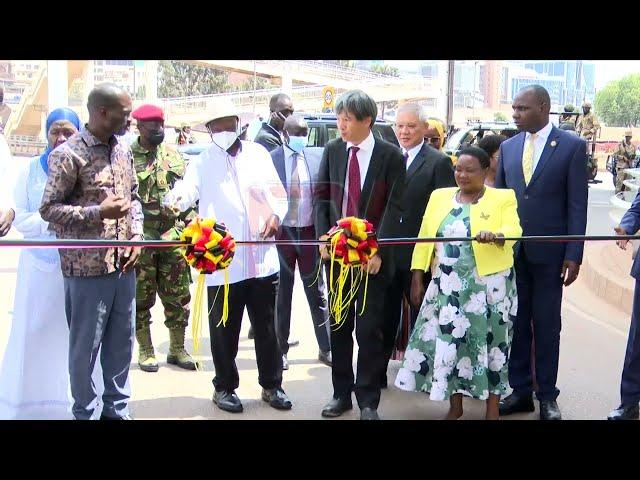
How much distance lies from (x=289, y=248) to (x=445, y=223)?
4.80 ft

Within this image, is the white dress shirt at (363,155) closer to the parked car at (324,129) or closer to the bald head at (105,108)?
the bald head at (105,108)

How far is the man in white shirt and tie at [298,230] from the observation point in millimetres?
4684

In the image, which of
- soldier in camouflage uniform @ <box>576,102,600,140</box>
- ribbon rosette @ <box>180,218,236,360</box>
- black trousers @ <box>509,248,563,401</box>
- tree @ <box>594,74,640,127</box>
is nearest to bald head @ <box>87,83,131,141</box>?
ribbon rosette @ <box>180,218,236,360</box>

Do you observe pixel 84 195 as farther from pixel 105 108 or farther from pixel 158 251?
pixel 158 251

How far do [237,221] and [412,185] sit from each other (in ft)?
3.72

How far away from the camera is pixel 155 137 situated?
4957mm

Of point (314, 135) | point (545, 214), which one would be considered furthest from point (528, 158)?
point (314, 135)

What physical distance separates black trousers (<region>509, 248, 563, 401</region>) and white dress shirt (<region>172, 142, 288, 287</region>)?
5.01 feet

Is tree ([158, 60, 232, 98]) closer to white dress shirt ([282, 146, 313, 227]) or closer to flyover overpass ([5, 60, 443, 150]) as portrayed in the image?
flyover overpass ([5, 60, 443, 150])

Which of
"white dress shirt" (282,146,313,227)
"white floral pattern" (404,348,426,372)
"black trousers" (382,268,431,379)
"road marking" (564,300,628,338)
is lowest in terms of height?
"road marking" (564,300,628,338)

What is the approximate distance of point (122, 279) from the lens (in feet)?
13.0

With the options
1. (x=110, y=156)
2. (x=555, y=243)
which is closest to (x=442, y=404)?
(x=555, y=243)

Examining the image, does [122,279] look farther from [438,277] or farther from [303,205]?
[438,277]

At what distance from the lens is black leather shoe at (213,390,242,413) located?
450 centimetres
